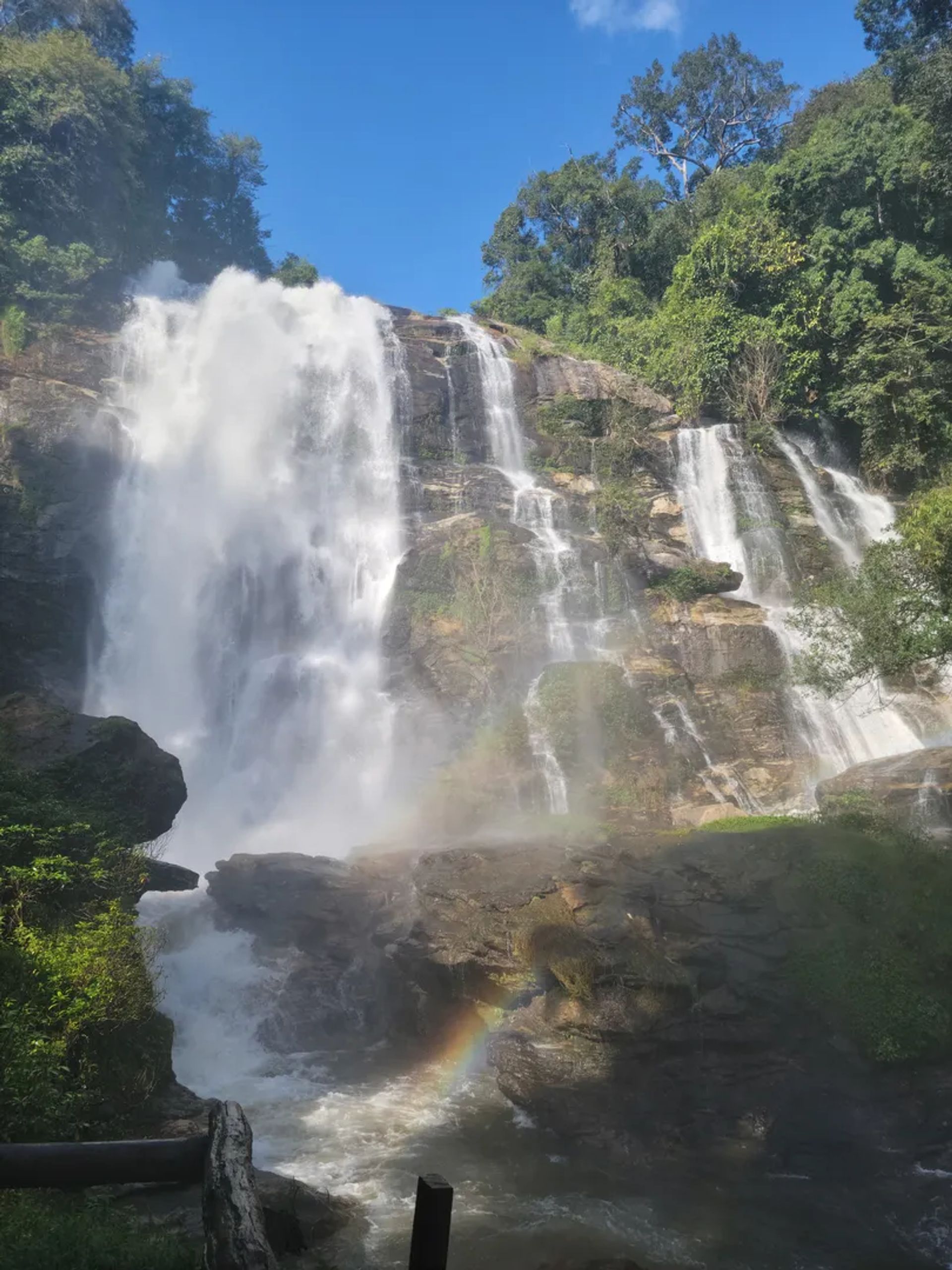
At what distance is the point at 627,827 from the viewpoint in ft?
59.1

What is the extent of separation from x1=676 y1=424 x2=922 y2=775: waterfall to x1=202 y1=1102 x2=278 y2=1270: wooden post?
1739cm

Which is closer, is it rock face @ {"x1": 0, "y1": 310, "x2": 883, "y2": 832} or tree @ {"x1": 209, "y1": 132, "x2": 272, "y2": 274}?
rock face @ {"x1": 0, "y1": 310, "x2": 883, "y2": 832}

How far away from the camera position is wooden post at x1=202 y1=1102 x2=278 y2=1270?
13.3ft

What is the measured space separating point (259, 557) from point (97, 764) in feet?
49.3

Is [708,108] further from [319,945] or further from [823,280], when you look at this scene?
[319,945]

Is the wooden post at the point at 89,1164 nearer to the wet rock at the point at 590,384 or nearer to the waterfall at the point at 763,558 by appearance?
the waterfall at the point at 763,558

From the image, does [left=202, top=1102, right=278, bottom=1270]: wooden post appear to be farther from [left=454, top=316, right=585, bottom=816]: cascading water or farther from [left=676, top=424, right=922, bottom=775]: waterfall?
[left=676, top=424, right=922, bottom=775]: waterfall

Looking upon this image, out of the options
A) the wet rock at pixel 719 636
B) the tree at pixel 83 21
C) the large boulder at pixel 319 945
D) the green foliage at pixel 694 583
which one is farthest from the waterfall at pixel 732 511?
the tree at pixel 83 21

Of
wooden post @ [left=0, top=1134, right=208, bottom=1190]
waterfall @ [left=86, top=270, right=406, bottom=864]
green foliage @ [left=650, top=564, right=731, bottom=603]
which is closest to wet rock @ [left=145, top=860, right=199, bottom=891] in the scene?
waterfall @ [left=86, top=270, right=406, bottom=864]

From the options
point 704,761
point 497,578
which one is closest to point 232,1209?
point 704,761

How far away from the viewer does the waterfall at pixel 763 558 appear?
20.6 metres

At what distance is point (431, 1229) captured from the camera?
3.22 meters

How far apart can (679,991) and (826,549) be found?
20.4 m

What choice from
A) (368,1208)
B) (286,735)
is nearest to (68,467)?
(286,735)
